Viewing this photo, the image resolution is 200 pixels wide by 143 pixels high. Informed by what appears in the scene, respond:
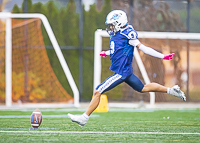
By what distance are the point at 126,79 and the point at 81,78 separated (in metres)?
8.53

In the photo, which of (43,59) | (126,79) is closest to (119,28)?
(126,79)

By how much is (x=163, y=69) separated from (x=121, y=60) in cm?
778

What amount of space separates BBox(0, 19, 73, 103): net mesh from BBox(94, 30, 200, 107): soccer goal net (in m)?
1.42

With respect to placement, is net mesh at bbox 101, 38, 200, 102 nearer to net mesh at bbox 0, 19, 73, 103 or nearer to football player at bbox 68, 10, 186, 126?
net mesh at bbox 0, 19, 73, 103

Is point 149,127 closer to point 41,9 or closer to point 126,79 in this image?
point 126,79

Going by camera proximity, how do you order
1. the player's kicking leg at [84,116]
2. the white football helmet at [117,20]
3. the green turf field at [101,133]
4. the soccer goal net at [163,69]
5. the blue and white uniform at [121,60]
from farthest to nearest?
1. the soccer goal net at [163,69]
2. the white football helmet at [117,20]
3. the blue and white uniform at [121,60]
4. the player's kicking leg at [84,116]
5. the green turf field at [101,133]

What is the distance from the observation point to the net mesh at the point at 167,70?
42.0 feet

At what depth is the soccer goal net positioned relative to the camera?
485 inches

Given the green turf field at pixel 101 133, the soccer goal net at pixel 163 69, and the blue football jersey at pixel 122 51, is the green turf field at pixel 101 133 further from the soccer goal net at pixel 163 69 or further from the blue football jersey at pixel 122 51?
the soccer goal net at pixel 163 69

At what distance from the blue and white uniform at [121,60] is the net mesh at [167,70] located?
21.0 feet

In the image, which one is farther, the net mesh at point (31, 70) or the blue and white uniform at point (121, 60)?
the net mesh at point (31, 70)

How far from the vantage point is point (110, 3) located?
14.5 metres

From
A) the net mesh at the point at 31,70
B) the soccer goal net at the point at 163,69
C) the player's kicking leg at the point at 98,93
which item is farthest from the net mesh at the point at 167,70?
the player's kicking leg at the point at 98,93

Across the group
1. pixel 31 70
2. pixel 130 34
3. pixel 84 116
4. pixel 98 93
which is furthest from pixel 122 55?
pixel 31 70
